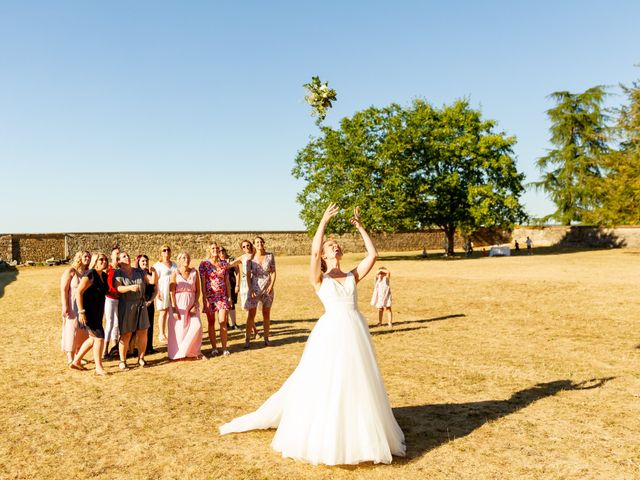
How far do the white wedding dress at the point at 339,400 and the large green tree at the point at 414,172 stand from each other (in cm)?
3333

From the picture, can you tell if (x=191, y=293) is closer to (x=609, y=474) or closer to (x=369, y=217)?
(x=609, y=474)

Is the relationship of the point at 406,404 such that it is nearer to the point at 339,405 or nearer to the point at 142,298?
the point at 339,405

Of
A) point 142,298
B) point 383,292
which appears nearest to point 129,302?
point 142,298

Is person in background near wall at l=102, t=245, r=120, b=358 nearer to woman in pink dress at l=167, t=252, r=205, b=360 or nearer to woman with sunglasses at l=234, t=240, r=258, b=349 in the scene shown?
woman in pink dress at l=167, t=252, r=205, b=360

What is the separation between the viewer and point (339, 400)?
4637 millimetres

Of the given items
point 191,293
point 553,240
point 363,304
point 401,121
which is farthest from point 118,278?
point 553,240

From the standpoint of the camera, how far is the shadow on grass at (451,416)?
541cm

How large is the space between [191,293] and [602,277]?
815 inches

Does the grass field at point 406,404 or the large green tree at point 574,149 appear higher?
the large green tree at point 574,149

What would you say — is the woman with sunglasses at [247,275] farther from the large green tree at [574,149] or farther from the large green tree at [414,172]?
the large green tree at [574,149]

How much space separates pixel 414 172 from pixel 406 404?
37.1m

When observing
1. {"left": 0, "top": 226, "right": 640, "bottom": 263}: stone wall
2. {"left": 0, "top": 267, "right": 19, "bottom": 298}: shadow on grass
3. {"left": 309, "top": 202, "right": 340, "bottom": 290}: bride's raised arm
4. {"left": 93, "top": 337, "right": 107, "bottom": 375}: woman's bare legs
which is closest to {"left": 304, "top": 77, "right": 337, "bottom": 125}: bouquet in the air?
{"left": 309, "top": 202, "right": 340, "bottom": 290}: bride's raised arm

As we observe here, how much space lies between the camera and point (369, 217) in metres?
38.3

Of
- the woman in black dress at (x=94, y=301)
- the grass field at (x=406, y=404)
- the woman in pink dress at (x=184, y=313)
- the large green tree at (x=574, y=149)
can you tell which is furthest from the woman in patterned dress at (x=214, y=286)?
the large green tree at (x=574, y=149)
